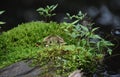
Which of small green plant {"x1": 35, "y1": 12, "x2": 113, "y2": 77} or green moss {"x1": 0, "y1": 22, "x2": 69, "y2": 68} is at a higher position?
green moss {"x1": 0, "y1": 22, "x2": 69, "y2": 68}

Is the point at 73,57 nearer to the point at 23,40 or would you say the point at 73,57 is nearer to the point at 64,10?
the point at 23,40

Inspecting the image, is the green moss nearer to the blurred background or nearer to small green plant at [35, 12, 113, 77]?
small green plant at [35, 12, 113, 77]

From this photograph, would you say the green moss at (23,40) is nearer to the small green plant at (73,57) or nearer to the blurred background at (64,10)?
the small green plant at (73,57)

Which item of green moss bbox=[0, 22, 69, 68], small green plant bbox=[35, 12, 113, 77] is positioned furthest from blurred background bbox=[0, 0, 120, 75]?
small green plant bbox=[35, 12, 113, 77]

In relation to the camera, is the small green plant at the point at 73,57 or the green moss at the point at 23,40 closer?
the small green plant at the point at 73,57

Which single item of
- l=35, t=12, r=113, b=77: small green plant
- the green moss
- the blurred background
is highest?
the blurred background

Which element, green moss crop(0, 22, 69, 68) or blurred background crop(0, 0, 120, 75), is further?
blurred background crop(0, 0, 120, 75)

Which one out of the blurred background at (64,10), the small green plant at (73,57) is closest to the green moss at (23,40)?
the small green plant at (73,57)
